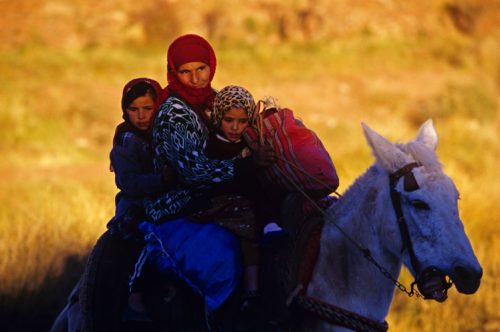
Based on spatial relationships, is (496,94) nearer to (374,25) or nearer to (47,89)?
(374,25)

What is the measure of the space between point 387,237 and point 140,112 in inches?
75.4

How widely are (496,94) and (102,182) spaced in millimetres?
18308

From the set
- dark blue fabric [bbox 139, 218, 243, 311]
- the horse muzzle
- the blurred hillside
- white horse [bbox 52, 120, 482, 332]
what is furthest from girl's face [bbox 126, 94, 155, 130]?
the blurred hillside

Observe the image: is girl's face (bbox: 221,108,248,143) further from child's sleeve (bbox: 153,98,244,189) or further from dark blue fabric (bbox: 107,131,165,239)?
dark blue fabric (bbox: 107,131,165,239)

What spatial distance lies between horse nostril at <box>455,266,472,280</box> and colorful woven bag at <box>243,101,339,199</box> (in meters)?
0.84

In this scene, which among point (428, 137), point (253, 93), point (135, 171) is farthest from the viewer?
point (253, 93)

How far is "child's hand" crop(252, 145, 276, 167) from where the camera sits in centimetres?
266

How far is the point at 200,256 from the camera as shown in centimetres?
275

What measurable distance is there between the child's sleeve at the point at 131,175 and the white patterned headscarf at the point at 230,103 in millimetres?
510

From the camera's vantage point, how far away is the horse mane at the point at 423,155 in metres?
2.52

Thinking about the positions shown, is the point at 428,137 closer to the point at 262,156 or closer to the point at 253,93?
the point at 262,156

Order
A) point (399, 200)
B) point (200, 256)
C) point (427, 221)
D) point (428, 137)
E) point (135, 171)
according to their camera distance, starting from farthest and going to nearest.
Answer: point (135, 171) → point (428, 137) → point (200, 256) → point (399, 200) → point (427, 221)

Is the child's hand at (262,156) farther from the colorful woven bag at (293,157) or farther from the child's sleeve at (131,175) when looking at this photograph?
the child's sleeve at (131,175)

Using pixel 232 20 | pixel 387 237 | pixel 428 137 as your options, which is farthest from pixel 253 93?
pixel 387 237
